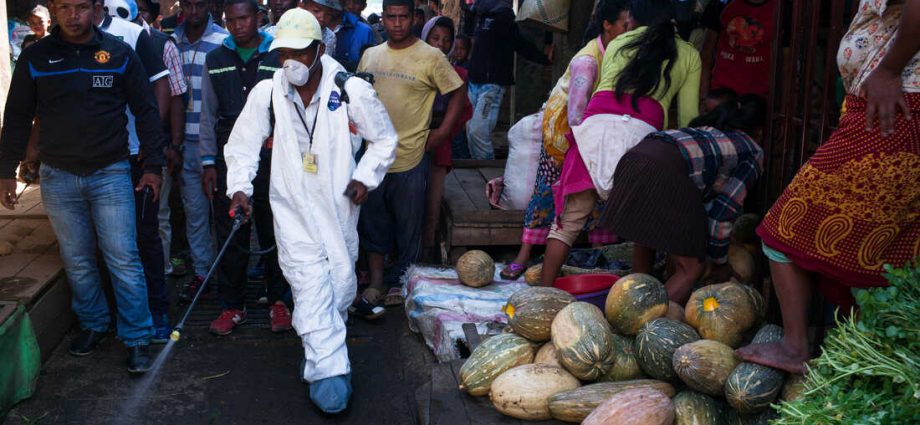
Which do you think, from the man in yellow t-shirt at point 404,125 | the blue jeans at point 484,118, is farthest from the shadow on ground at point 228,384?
the blue jeans at point 484,118

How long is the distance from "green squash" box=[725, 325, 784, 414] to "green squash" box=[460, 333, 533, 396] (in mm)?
1070

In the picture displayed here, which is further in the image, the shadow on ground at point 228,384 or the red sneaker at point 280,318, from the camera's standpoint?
the red sneaker at point 280,318

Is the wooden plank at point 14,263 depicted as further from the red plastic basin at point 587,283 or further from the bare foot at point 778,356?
the bare foot at point 778,356

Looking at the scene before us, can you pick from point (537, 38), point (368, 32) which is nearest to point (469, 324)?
point (368, 32)

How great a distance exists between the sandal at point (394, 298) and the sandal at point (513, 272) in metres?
0.89

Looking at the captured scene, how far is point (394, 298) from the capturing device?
22.7 ft

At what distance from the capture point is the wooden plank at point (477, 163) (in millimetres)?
9012

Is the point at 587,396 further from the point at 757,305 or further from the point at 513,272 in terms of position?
the point at 513,272

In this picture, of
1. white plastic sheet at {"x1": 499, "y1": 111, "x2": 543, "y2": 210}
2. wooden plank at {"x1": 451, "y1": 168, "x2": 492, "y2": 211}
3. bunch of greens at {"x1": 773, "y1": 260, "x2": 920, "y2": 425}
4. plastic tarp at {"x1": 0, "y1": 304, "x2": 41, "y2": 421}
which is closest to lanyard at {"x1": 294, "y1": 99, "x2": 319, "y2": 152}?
plastic tarp at {"x1": 0, "y1": 304, "x2": 41, "y2": 421}

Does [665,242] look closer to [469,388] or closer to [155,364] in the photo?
[469,388]

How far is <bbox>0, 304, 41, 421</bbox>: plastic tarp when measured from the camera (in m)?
5.05

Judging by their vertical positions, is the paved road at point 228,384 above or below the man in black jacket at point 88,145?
below

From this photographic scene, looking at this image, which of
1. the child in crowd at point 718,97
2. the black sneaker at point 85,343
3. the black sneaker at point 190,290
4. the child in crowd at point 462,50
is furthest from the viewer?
the child in crowd at point 462,50

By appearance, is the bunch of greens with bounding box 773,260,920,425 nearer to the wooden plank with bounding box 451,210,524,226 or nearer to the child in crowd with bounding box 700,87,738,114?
the child in crowd with bounding box 700,87,738,114
